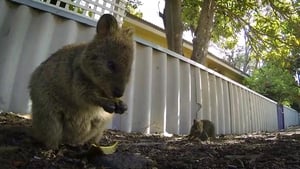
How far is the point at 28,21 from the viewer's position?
6.16 meters

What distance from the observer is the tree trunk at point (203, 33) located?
1285 cm

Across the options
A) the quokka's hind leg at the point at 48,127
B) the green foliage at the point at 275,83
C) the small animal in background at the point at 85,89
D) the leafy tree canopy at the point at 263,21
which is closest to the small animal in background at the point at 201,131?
the small animal in background at the point at 85,89

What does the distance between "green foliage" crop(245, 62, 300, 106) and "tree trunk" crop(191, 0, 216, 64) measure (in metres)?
16.1

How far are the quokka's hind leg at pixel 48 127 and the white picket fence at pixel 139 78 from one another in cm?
192

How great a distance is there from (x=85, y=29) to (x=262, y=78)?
82.2 ft

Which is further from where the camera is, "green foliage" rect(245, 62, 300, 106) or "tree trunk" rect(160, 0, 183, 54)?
"green foliage" rect(245, 62, 300, 106)

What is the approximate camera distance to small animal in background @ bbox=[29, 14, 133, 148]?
3752 millimetres

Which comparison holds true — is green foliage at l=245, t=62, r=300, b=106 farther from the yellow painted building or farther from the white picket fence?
the white picket fence

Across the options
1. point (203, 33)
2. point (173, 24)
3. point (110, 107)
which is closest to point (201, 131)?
point (110, 107)

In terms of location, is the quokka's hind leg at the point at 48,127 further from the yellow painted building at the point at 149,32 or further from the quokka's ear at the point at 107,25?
the yellow painted building at the point at 149,32

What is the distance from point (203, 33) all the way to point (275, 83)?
19.0 metres

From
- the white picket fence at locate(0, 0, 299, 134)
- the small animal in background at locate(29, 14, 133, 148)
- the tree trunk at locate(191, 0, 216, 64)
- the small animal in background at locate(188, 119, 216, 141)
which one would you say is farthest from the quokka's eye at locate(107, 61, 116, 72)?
the tree trunk at locate(191, 0, 216, 64)

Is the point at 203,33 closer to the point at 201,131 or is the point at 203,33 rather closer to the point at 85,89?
the point at 201,131

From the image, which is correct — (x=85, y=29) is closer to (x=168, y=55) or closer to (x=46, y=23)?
(x=46, y=23)
